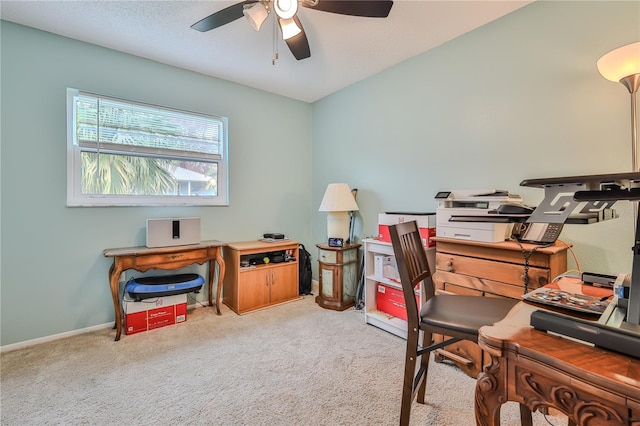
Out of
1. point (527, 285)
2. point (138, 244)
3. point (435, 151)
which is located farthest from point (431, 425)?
point (138, 244)

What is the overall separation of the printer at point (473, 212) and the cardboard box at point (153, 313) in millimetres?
2468

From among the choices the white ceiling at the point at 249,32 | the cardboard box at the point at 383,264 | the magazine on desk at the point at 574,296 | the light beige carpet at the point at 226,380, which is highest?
the white ceiling at the point at 249,32

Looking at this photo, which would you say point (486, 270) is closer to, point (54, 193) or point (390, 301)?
point (390, 301)

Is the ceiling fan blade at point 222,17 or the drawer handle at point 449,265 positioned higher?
the ceiling fan blade at point 222,17

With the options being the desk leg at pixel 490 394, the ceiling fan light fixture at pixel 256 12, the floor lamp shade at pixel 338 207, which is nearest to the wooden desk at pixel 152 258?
the floor lamp shade at pixel 338 207

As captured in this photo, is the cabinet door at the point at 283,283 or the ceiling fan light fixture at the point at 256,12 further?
the cabinet door at the point at 283,283

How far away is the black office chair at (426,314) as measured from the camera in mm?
1222

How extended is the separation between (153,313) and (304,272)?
1701mm

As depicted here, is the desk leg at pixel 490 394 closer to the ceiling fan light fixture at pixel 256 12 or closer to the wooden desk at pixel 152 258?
the ceiling fan light fixture at pixel 256 12

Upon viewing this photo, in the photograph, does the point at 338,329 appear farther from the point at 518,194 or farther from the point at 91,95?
the point at 91,95

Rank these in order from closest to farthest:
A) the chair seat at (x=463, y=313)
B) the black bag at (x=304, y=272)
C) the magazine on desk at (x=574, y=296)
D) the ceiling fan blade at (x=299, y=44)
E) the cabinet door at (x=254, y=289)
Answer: the magazine on desk at (x=574, y=296), the chair seat at (x=463, y=313), the ceiling fan blade at (x=299, y=44), the cabinet door at (x=254, y=289), the black bag at (x=304, y=272)

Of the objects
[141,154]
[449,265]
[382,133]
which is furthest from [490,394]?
[141,154]

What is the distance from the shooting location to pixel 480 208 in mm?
1940

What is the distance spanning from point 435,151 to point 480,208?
84 centimetres
